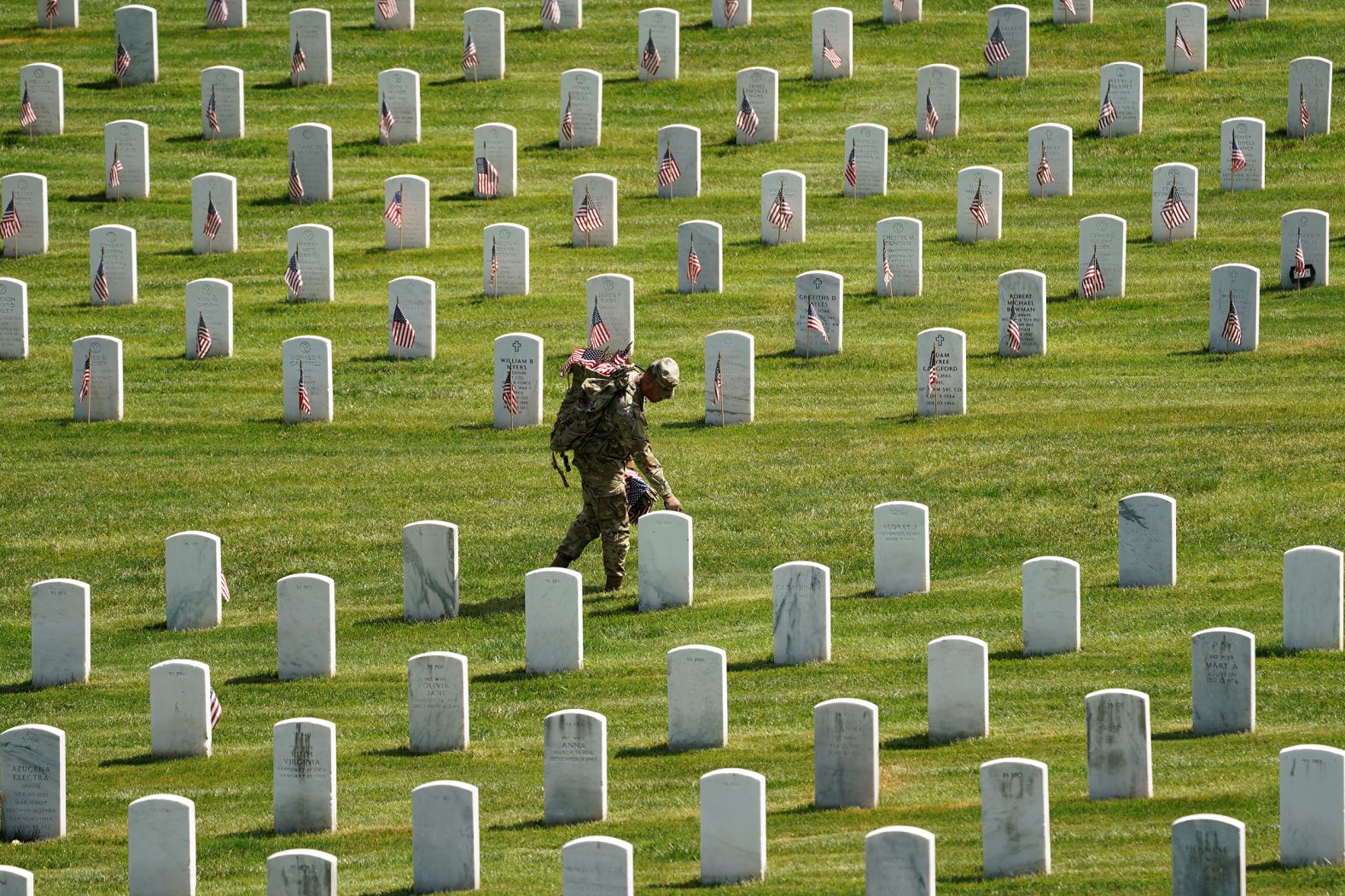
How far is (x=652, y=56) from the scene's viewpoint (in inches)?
1297

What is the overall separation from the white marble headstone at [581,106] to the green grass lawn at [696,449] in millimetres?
414

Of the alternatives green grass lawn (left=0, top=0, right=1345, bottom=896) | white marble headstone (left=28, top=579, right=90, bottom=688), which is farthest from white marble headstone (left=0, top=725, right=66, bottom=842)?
white marble headstone (left=28, top=579, right=90, bottom=688)

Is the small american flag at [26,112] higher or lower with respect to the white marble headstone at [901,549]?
higher

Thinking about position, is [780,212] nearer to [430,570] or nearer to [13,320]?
[13,320]

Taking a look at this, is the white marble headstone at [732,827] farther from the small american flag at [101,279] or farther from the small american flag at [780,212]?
the small american flag at [101,279]

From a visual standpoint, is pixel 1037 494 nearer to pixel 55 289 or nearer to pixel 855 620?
pixel 855 620

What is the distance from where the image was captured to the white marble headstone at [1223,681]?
46.9ft

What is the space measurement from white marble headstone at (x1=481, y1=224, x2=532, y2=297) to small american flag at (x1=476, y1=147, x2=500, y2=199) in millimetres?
3203

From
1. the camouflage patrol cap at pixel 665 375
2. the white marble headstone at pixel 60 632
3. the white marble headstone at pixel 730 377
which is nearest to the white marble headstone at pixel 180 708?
the white marble headstone at pixel 60 632

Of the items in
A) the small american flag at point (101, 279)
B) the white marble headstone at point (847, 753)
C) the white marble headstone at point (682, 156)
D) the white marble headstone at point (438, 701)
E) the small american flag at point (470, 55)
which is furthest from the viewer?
the small american flag at point (470, 55)

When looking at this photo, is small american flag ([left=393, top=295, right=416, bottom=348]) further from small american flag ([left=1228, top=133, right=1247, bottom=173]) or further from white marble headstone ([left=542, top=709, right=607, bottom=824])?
white marble headstone ([left=542, top=709, right=607, bottom=824])

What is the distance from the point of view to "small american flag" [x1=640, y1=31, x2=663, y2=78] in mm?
32906

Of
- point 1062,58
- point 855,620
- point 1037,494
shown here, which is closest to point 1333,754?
point 855,620

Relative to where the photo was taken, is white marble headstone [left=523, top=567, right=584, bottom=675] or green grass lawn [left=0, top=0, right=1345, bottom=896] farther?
white marble headstone [left=523, top=567, right=584, bottom=675]
